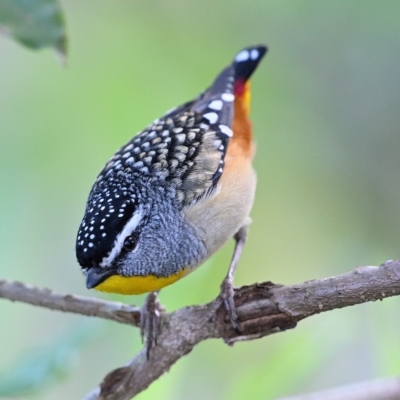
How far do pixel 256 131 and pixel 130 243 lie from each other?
3.05 metres

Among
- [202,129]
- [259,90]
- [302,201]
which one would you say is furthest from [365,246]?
[202,129]

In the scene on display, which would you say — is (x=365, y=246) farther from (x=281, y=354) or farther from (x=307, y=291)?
(x=307, y=291)

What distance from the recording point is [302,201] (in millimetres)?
5984

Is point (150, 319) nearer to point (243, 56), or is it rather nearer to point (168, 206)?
point (168, 206)

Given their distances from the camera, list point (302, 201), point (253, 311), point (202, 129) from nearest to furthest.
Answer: point (253, 311)
point (202, 129)
point (302, 201)

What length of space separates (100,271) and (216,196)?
34.5 inches

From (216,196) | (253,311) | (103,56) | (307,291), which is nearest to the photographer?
(307,291)

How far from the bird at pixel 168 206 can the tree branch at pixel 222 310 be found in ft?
0.27

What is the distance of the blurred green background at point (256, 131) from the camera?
5129 mm

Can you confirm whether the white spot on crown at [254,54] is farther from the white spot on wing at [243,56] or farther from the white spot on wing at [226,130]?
the white spot on wing at [226,130]

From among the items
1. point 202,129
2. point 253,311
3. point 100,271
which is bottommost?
point 253,311

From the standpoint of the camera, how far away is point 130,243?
306cm

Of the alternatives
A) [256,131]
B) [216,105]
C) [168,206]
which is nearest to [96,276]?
[168,206]

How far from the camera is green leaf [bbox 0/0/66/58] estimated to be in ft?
10.0
